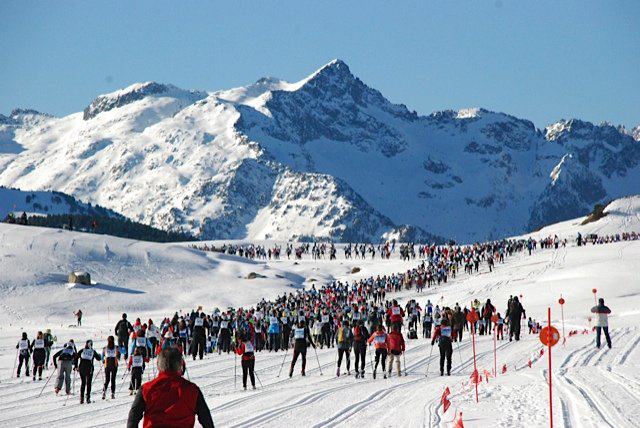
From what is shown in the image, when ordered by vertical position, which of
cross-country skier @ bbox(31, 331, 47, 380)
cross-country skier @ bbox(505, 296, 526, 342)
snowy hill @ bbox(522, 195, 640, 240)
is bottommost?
cross-country skier @ bbox(31, 331, 47, 380)

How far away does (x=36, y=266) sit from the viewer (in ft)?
201

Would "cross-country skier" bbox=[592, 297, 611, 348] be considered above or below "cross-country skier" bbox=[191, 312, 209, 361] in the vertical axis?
above

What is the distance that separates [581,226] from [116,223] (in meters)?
89.8

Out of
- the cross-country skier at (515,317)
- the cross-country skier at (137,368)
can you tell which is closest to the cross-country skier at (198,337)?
the cross-country skier at (137,368)

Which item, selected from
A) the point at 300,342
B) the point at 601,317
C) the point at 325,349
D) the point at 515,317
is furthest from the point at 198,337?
the point at 601,317

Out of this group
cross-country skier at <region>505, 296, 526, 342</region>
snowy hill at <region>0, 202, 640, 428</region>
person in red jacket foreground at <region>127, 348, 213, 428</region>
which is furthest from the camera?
cross-country skier at <region>505, 296, 526, 342</region>

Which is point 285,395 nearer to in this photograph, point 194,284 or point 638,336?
point 638,336

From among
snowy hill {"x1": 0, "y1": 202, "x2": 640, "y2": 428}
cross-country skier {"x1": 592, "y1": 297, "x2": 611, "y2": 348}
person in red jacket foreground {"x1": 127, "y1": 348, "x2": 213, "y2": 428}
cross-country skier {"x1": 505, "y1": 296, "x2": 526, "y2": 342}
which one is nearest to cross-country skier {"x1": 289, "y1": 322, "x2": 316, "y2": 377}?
snowy hill {"x1": 0, "y1": 202, "x2": 640, "y2": 428}

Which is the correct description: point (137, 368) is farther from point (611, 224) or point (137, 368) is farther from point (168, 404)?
point (611, 224)

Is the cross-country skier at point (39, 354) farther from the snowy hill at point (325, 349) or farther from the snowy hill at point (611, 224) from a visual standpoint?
the snowy hill at point (611, 224)

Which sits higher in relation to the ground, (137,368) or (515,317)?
(515,317)

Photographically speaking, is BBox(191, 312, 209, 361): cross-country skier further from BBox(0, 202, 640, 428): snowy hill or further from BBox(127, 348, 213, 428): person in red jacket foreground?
BBox(127, 348, 213, 428): person in red jacket foreground

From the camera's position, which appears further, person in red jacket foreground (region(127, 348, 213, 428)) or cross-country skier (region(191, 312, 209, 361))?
cross-country skier (region(191, 312, 209, 361))

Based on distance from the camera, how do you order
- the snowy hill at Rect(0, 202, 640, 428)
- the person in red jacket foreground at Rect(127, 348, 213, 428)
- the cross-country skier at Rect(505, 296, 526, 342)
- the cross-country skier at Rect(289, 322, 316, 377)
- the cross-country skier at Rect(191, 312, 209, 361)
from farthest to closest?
1. the cross-country skier at Rect(505, 296, 526, 342)
2. the cross-country skier at Rect(191, 312, 209, 361)
3. the cross-country skier at Rect(289, 322, 316, 377)
4. the snowy hill at Rect(0, 202, 640, 428)
5. the person in red jacket foreground at Rect(127, 348, 213, 428)
